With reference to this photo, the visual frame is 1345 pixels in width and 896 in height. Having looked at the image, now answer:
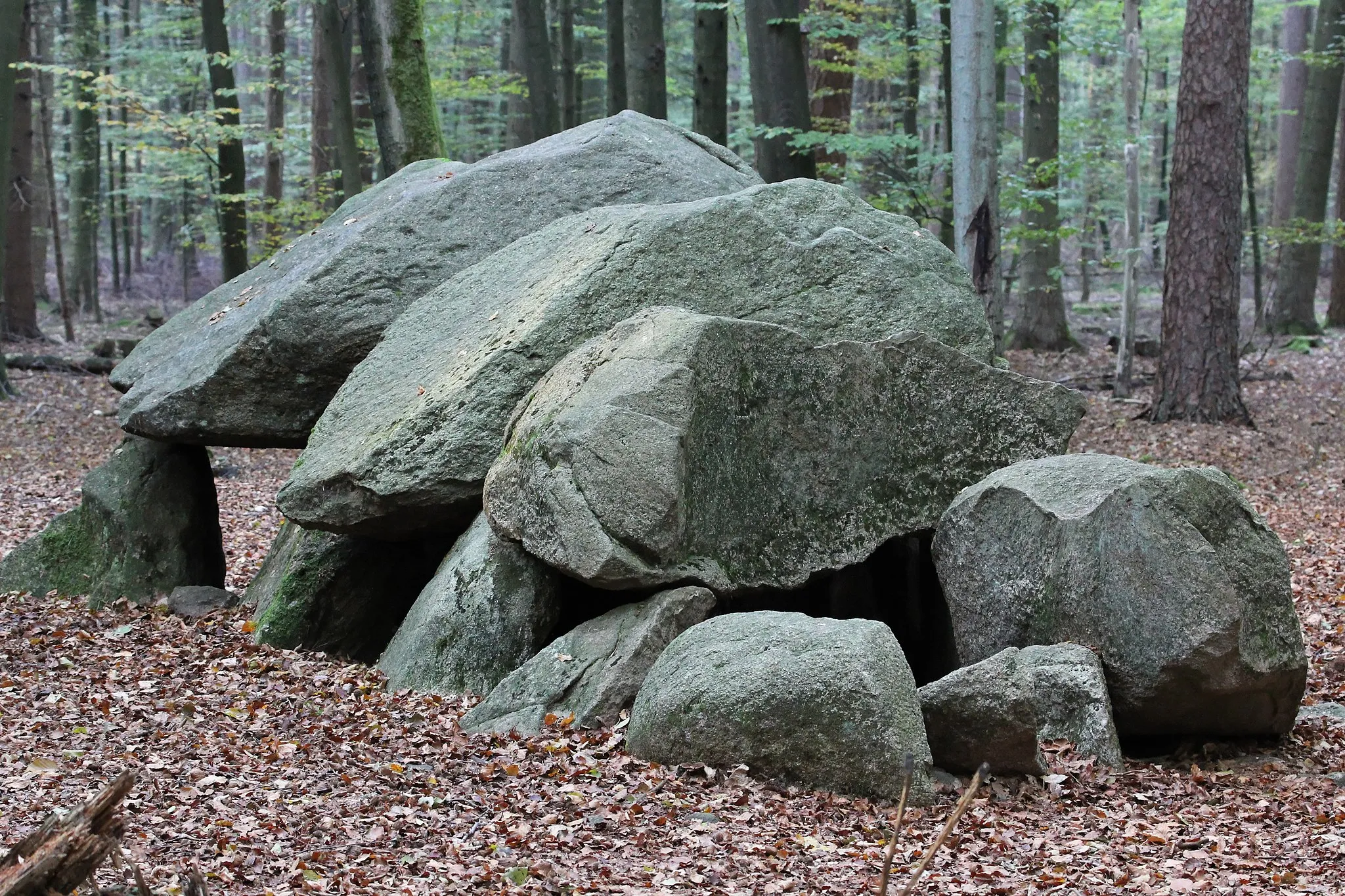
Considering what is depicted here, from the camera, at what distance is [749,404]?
661cm

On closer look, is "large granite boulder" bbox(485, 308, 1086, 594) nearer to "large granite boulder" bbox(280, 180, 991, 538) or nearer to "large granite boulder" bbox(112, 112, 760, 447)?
"large granite boulder" bbox(280, 180, 991, 538)

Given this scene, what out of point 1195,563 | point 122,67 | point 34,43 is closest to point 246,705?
point 1195,563

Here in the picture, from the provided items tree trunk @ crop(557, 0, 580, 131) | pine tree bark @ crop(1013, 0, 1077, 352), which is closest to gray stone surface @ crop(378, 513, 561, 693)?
Answer: pine tree bark @ crop(1013, 0, 1077, 352)

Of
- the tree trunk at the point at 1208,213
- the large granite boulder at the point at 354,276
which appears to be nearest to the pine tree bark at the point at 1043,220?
the tree trunk at the point at 1208,213

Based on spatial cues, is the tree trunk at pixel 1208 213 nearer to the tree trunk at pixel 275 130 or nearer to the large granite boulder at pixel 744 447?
the large granite boulder at pixel 744 447

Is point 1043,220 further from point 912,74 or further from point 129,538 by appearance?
point 129,538

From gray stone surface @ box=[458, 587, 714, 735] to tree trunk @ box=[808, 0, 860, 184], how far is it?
1110cm

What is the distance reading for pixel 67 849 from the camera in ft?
9.75

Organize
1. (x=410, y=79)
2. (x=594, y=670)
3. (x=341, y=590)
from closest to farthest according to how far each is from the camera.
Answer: (x=594, y=670)
(x=341, y=590)
(x=410, y=79)

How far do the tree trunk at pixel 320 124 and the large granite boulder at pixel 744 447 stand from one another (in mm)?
A: 14542

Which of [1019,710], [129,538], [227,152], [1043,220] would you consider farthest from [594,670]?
[1043,220]

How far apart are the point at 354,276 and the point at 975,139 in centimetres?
603

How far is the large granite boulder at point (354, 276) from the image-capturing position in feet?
28.1

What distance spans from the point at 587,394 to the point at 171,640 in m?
3.55
